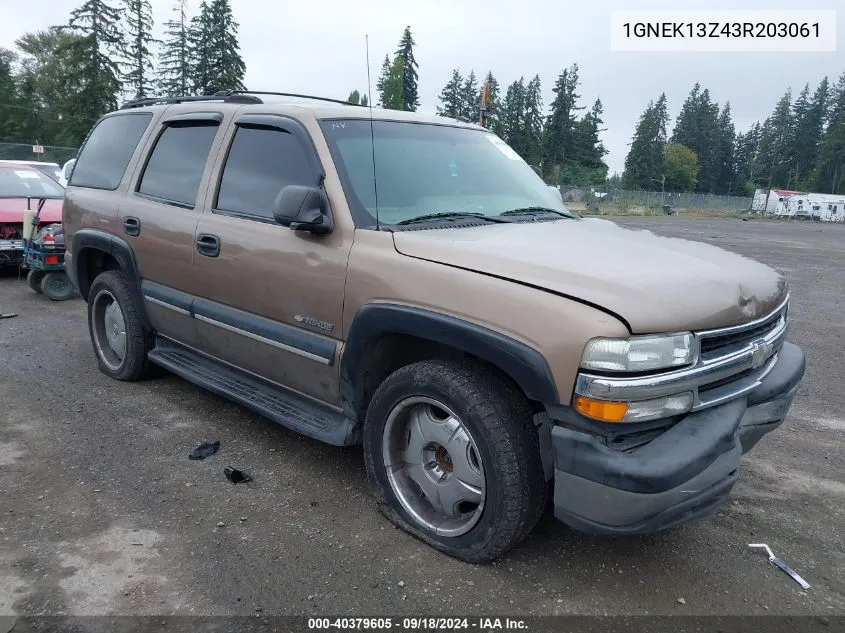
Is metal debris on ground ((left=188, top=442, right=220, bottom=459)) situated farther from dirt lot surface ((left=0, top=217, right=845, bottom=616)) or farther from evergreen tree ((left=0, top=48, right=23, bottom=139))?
evergreen tree ((left=0, top=48, right=23, bottom=139))

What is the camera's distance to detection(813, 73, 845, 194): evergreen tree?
9469 cm

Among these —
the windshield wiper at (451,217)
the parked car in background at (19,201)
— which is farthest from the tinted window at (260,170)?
the parked car in background at (19,201)

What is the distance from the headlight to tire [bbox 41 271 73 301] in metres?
7.64

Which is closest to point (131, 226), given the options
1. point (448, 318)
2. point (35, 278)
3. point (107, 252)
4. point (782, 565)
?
point (107, 252)

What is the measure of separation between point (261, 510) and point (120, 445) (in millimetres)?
1240

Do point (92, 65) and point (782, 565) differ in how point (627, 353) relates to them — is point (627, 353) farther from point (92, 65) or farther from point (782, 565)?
point (92, 65)

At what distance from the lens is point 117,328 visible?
4.99 m

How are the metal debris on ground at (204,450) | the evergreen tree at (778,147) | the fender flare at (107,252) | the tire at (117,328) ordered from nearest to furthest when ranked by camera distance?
the metal debris on ground at (204,450) < the fender flare at (107,252) < the tire at (117,328) < the evergreen tree at (778,147)

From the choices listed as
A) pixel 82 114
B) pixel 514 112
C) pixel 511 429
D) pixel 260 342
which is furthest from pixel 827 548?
pixel 514 112

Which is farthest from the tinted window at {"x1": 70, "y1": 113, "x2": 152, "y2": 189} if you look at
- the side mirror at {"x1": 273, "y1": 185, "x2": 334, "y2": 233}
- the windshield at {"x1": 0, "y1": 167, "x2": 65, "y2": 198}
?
the windshield at {"x1": 0, "y1": 167, "x2": 65, "y2": 198}

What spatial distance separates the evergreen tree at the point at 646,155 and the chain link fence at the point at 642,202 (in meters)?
26.9

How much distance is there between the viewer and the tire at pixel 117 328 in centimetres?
471

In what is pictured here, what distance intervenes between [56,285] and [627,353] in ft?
25.7

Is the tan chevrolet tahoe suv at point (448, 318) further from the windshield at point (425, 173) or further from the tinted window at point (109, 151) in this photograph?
the tinted window at point (109, 151)
